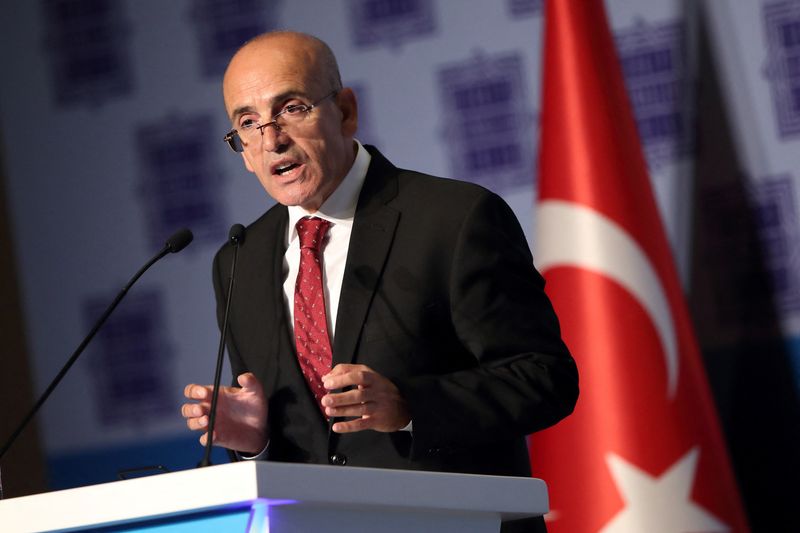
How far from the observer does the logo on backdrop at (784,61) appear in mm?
3191

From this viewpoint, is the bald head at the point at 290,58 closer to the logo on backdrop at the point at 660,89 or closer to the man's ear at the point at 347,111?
the man's ear at the point at 347,111

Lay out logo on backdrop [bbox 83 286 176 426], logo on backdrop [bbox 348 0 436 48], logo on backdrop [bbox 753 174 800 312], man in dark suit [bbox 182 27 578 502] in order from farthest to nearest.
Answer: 1. logo on backdrop [bbox 83 286 176 426]
2. logo on backdrop [bbox 348 0 436 48]
3. logo on backdrop [bbox 753 174 800 312]
4. man in dark suit [bbox 182 27 578 502]

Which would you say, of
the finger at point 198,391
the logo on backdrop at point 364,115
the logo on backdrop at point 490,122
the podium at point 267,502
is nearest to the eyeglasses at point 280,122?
the finger at point 198,391

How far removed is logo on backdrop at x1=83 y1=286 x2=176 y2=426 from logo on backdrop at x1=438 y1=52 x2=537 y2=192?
1171 millimetres

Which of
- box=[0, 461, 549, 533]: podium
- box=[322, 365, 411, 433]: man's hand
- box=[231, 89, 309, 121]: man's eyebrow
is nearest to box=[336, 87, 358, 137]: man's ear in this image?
box=[231, 89, 309, 121]: man's eyebrow

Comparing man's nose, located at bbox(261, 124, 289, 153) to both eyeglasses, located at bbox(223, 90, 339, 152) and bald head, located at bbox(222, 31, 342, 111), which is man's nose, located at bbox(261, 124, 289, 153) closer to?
eyeglasses, located at bbox(223, 90, 339, 152)

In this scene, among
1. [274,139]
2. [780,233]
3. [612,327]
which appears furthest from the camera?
[780,233]

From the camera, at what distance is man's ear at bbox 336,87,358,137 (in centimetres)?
227

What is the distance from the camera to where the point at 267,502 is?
1.33m

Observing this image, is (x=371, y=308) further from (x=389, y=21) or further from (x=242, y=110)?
(x=389, y=21)

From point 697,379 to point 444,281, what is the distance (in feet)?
3.90

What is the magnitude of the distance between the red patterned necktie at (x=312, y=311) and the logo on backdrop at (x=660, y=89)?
145 cm

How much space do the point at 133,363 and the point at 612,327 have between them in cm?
174

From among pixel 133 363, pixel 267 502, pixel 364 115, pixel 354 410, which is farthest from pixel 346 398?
pixel 133 363
